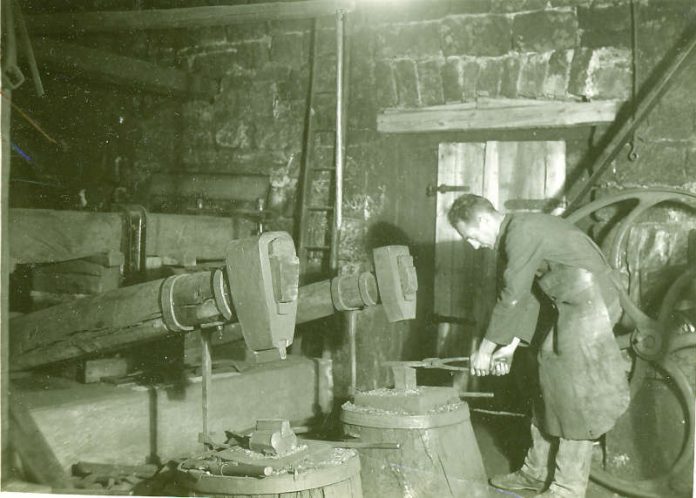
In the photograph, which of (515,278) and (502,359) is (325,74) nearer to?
(515,278)

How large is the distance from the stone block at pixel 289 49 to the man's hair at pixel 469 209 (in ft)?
8.56

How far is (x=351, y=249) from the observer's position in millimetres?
5766

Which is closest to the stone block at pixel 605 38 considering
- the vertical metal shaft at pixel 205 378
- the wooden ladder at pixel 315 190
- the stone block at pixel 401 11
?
the stone block at pixel 401 11

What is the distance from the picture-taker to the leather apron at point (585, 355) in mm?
3902

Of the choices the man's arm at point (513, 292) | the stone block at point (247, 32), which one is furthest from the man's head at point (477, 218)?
the stone block at point (247, 32)

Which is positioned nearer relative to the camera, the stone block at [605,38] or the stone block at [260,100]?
the stone block at [605,38]

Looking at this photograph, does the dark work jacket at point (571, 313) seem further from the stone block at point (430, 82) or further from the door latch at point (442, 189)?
the stone block at point (430, 82)

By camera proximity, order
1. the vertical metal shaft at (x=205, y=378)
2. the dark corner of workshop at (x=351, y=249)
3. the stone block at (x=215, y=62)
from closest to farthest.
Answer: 1. the vertical metal shaft at (x=205, y=378)
2. the dark corner of workshop at (x=351, y=249)
3. the stone block at (x=215, y=62)

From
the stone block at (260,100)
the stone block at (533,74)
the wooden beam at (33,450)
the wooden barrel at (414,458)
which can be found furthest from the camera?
the stone block at (260,100)

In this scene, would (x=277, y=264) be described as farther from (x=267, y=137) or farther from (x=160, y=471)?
(x=267, y=137)

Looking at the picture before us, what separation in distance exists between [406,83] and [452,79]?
0.37 m

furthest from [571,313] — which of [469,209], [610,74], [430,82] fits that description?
[430,82]

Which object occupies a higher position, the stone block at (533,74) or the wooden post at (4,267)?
the stone block at (533,74)

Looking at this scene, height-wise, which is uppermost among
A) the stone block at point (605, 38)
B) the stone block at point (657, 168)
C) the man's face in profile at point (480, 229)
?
the stone block at point (605, 38)
